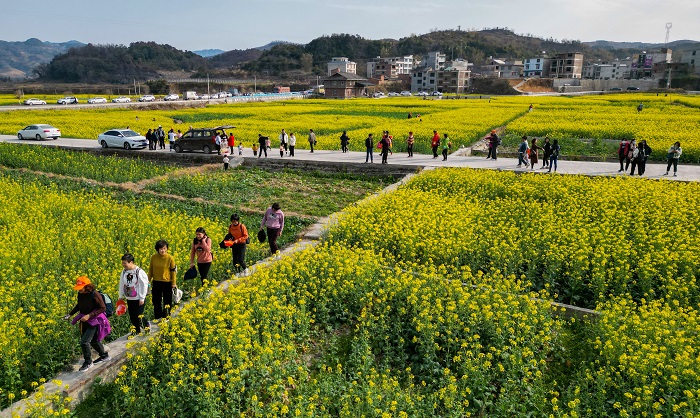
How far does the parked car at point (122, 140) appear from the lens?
96.7 feet

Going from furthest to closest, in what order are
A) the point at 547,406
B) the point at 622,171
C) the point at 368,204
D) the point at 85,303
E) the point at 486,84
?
the point at 486,84 < the point at 622,171 < the point at 368,204 < the point at 85,303 < the point at 547,406

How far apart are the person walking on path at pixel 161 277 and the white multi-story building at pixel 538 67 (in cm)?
16589

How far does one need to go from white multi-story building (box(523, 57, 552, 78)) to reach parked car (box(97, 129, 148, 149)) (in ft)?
493

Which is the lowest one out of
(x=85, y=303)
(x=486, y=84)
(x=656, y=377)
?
(x=656, y=377)

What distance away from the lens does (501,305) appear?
859cm

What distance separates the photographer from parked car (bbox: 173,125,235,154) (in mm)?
28156

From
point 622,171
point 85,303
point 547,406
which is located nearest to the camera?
point 547,406

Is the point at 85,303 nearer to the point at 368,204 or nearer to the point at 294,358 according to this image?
the point at 294,358

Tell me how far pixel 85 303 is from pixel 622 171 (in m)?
22.9

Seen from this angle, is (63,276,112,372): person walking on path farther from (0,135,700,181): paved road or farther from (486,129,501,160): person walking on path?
(486,129,501,160): person walking on path

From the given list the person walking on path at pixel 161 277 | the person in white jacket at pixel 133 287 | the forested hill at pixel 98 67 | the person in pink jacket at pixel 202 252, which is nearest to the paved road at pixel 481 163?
the person in pink jacket at pixel 202 252

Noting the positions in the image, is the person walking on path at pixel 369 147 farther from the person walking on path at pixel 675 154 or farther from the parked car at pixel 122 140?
the parked car at pixel 122 140

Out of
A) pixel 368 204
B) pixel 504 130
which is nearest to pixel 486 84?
pixel 504 130

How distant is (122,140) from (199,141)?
17.2ft
